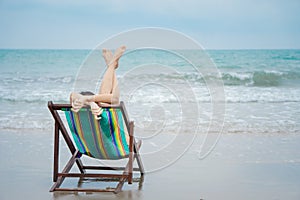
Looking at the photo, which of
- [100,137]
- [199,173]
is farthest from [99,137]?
[199,173]

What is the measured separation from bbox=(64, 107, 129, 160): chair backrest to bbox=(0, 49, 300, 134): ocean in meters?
2.34

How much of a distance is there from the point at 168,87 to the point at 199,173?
6.28 m

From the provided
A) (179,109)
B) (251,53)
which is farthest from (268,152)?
(251,53)

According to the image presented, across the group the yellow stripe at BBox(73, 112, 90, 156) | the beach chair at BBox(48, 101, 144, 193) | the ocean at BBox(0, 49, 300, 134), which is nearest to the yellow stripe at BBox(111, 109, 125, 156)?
the beach chair at BBox(48, 101, 144, 193)

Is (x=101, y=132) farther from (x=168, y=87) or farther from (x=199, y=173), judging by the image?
(x=168, y=87)

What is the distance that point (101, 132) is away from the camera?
341 cm

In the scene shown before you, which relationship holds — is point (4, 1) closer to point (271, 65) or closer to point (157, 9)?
point (157, 9)

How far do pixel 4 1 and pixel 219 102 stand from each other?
12.7m

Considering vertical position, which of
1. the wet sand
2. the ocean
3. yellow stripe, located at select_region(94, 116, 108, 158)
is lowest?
the wet sand

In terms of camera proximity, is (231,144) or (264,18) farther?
(264,18)

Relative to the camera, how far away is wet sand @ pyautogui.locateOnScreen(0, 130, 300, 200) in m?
3.41

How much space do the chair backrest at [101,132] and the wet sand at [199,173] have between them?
259 millimetres

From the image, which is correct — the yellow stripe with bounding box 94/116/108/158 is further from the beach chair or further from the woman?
the woman

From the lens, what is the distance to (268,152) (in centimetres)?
469
